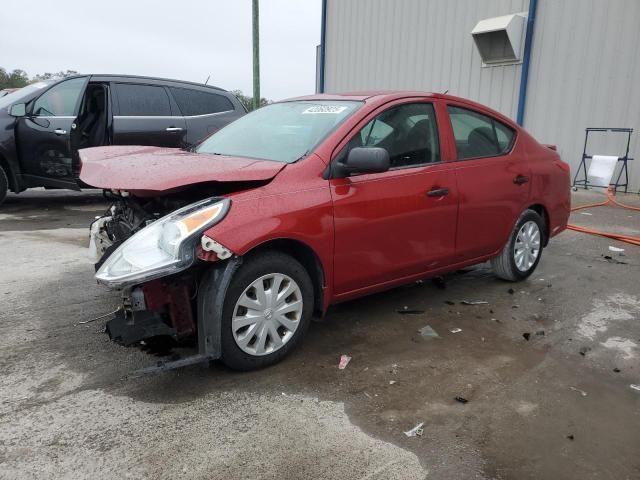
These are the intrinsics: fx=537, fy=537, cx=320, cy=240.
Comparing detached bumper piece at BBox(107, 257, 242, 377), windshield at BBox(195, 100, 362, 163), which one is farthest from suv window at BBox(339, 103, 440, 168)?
detached bumper piece at BBox(107, 257, 242, 377)

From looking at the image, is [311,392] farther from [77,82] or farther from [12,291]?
[77,82]

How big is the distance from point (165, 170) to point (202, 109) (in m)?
5.82

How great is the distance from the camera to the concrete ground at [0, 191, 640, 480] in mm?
2322

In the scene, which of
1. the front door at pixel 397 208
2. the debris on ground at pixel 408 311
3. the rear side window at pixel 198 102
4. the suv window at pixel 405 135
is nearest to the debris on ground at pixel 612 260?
the front door at pixel 397 208

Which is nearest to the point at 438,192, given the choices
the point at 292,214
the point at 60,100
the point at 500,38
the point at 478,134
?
the point at 478,134

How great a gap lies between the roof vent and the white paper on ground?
2.97 meters

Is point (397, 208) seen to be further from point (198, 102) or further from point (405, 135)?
point (198, 102)

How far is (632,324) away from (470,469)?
242 cm

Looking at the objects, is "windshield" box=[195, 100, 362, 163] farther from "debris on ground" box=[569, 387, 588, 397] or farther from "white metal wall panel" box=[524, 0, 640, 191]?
"white metal wall panel" box=[524, 0, 640, 191]

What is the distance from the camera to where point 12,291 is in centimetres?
431

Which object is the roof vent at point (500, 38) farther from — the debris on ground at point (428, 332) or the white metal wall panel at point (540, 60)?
the debris on ground at point (428, 332)

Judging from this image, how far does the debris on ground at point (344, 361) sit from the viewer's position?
320 centimetres

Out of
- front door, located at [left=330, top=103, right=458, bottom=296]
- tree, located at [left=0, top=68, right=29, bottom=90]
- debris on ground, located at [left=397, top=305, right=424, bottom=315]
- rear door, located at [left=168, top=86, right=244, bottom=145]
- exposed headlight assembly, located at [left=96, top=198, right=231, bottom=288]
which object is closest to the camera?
exposed headlight assembly, located at [left=96, top=198, right=231, bottom=288]

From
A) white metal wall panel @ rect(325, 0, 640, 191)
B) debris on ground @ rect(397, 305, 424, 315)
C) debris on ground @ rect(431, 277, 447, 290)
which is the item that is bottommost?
debris on ground @ rect(431, 277, 447, 290)
